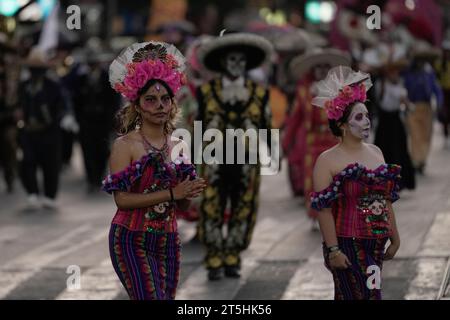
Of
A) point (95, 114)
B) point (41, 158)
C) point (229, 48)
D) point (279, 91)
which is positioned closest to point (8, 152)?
point (95, 114)

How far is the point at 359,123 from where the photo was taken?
7430 mm

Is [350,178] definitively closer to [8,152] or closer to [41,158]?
[41,158]

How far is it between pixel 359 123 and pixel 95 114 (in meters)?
12.2

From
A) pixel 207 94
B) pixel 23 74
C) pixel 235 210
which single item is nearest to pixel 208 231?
pixel 235 210

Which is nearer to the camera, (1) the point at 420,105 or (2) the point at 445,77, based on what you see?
(1) the point at 420,105

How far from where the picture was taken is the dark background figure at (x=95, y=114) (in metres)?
19.2

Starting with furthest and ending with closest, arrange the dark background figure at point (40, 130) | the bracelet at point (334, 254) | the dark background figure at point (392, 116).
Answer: the dark background figure at point (40, 130)
the dark background figure at point (392, 116)
the bracelet at point (334, 254)

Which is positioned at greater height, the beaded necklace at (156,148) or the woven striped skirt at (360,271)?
the beaded necklace at (156,148)

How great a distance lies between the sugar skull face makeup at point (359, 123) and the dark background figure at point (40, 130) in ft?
31.6

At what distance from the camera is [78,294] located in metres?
10.4

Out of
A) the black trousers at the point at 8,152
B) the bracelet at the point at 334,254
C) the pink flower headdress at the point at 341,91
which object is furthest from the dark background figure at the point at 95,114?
the bracelet at the point at 334,254

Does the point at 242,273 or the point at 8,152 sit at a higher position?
the point at 242,273

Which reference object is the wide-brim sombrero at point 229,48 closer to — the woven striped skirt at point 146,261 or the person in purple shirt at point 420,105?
the woven striped skirt at point 146,261
